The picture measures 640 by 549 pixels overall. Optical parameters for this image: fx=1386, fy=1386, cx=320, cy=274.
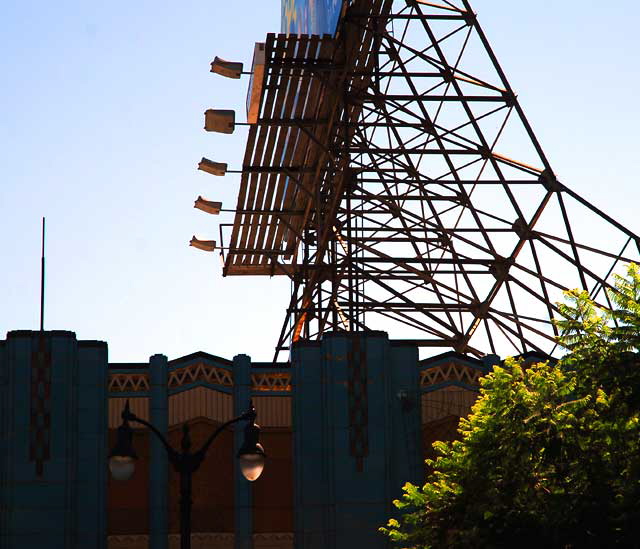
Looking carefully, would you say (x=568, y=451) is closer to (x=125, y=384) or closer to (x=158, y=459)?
(x=158, y=459)

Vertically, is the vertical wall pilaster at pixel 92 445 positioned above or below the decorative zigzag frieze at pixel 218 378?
below

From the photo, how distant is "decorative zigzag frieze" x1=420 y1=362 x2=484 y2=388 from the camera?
33.6 meters

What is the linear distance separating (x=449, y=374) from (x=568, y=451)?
9987mm

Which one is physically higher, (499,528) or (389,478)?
(389,478)

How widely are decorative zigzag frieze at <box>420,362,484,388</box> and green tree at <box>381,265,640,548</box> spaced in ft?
26.9

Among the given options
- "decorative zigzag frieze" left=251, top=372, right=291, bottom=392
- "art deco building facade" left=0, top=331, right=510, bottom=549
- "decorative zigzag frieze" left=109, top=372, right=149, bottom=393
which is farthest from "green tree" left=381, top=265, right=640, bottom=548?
"decorative zigzag frieze" left=109, top=372, right=149, bottom=393

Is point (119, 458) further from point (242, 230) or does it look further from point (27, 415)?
point (242, 230)

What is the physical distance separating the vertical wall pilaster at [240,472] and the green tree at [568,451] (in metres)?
7.73

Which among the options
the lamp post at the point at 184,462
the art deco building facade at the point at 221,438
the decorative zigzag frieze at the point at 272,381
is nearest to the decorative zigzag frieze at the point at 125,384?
the art deco building facade at the point at 221,438

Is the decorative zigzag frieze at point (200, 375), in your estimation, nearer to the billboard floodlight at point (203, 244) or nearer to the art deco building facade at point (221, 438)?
the art deco building facade at point (221, 438)

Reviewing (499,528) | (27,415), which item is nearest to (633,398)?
(499,528)

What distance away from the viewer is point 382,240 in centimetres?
4209

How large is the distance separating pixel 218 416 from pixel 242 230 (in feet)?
47.2

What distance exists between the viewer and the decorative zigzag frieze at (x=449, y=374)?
110 feet
